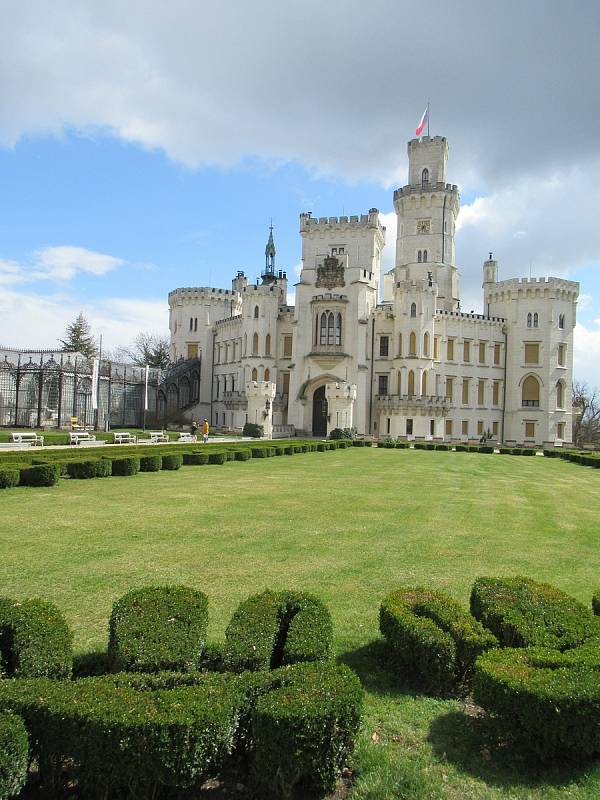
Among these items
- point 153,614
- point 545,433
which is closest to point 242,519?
point 153,614

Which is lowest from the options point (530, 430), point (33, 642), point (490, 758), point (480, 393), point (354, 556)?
point (490, 758)

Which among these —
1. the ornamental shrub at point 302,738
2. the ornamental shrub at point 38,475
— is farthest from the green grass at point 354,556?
the ornamental shrub at point 38,475

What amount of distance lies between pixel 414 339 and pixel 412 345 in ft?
1.89

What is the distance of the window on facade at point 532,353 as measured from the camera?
2437 inches

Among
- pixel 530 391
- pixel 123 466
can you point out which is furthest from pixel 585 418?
pixel 123 466

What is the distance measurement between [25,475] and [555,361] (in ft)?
178

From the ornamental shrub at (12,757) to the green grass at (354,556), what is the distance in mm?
2270

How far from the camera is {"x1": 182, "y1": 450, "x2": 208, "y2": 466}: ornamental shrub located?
26.9 metres

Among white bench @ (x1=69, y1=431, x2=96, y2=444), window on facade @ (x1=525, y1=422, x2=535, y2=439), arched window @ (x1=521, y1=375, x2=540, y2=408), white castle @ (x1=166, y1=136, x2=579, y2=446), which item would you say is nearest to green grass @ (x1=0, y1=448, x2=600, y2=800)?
white bench @ (x1=69, y1=431, x2=96, y2=444)

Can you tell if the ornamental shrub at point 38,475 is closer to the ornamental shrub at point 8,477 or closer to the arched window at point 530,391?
the ornamental shrub at point 8,477

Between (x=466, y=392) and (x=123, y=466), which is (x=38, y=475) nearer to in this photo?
(x=123, y=466)

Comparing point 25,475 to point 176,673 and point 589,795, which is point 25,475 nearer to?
point 176,673

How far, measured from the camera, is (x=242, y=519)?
1336 centimetres

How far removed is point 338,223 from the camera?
60.5m
